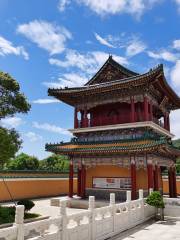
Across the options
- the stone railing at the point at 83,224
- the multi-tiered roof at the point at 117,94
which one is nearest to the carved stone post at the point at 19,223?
the stone railing at the point at 83,224

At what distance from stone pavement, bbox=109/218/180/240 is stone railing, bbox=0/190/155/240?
0.38m

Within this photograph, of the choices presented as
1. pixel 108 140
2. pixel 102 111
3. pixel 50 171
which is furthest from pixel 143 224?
pixel 50 171

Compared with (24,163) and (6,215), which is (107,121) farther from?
(24,163)

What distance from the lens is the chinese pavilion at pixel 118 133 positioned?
56.2ft

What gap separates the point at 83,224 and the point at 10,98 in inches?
281

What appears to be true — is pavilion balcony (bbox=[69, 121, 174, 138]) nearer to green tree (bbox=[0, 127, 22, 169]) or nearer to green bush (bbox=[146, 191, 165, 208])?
green bush (bbox=[146, 191, 165, 208])

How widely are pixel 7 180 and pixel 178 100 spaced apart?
16.0m

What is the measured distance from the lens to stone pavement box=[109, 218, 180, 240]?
10.6m

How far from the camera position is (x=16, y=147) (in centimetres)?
1298

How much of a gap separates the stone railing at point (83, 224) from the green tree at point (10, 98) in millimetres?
5909

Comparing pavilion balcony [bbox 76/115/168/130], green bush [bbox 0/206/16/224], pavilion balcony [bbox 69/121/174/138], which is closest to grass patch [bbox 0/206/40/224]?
green bush [bbox 0/206/16/224]

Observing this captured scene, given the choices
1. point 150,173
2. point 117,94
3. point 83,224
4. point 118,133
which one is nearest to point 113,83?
point 117,94

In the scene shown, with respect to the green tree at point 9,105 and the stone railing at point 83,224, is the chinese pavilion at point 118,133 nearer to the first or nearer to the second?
the stone railing at point 83,224

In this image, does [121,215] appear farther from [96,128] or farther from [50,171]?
[50,171]
